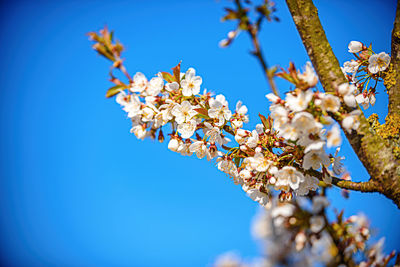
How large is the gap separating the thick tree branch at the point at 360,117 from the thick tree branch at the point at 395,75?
1.22ft

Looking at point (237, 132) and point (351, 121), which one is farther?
point (237, 132)

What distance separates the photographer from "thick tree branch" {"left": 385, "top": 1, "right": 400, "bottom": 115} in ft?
5.14

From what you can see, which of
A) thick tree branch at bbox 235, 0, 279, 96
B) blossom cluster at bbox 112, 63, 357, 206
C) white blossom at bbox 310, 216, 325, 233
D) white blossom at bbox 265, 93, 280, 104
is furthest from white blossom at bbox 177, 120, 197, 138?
white blossom at bbox 310, 216, 325, 233

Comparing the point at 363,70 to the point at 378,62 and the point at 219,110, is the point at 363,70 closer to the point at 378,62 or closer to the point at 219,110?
the point at 378,62

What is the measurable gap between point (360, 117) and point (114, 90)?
4.37 ft

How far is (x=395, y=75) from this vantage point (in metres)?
1.63

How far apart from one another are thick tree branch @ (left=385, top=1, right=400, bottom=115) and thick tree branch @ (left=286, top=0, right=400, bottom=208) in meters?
0.37

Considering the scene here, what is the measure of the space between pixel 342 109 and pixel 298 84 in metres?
0.24

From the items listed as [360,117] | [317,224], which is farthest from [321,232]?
[360,117]

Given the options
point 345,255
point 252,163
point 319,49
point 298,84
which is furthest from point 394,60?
point 345,255

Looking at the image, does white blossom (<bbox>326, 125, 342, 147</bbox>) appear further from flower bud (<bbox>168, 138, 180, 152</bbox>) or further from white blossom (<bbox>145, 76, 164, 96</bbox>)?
white blossom (<bbox>145, 76, 164, 96</bbox>)

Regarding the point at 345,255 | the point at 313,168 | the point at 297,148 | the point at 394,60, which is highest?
the point at 394,60

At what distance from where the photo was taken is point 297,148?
1405 millimetres

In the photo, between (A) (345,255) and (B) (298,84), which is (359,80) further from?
(A) (345,255)
